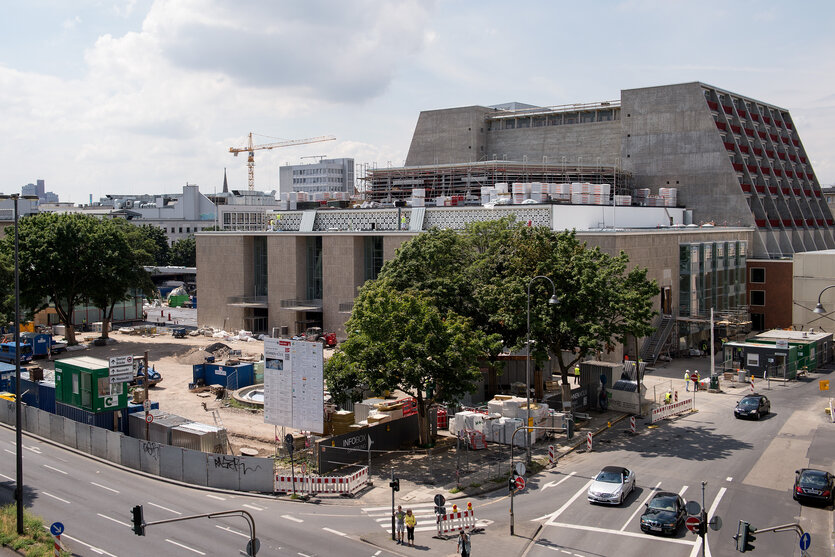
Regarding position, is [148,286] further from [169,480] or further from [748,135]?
[748,135]

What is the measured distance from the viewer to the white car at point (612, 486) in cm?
3159

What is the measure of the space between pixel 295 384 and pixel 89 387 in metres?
12.5

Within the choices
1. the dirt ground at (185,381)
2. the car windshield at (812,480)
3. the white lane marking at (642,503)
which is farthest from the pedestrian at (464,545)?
Result: the dirt ground at (185,381)

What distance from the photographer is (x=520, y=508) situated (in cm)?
3184

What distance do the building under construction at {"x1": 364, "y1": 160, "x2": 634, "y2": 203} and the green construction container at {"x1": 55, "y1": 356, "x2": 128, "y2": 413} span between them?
52288 millimetres

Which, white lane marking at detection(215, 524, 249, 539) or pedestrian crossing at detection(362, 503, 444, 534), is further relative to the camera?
pedestrian crossing at detection(362, 503, 444, 534)

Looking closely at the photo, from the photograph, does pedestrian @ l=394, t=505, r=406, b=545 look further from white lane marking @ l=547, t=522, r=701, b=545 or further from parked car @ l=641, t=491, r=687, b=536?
parked car @ l=641, t=491, r=687, b=536

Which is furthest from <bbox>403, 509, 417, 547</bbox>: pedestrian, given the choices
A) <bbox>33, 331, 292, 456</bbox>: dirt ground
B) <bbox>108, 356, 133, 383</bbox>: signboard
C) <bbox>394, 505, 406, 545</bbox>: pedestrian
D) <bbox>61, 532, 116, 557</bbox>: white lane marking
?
<bbox>108, 356, 133, 383</bbox>: signboard

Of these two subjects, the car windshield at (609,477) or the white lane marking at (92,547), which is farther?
the car windshield at (609,477)

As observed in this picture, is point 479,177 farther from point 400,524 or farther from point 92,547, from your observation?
point 92,547

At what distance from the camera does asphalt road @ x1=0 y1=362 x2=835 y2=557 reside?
1077 inches

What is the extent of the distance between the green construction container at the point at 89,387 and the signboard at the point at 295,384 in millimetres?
9544

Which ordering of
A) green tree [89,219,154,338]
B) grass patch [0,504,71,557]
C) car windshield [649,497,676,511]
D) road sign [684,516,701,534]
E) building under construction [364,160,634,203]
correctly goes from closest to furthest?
1. road sign [684,516,701,534]
2. grass patch [0,504,71,557]
3. car windshield [649,497,676,511]
4. green tree [89,219,154,338]
5. building under construction [364,160,634,203]

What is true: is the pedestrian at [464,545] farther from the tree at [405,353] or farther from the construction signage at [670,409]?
the construction signage at [670,409]
